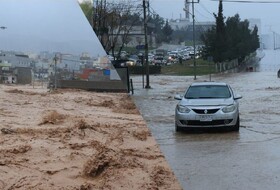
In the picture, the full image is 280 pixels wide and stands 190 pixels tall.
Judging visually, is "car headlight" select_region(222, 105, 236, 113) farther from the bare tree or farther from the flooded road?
the bare tree

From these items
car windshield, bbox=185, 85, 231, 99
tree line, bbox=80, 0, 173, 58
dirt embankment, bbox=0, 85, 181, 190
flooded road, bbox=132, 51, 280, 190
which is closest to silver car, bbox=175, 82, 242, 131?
car windshield, bbox=185, 85, 231, 99

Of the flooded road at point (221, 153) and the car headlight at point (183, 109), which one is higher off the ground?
the car headlight at point (183, 109)

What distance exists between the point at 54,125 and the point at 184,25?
42.4 inches

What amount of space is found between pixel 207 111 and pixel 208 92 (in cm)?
92

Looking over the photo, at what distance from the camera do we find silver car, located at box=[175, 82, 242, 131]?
855 centimetres

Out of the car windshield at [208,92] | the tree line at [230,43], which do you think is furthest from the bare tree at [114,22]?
the tree line at [230,43]

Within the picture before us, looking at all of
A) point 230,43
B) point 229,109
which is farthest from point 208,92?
point 230,43

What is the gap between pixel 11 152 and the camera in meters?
2.92

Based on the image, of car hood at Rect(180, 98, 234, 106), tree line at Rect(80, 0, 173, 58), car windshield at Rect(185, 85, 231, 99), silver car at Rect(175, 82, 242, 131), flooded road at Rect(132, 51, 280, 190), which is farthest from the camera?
car windshield at Rect(185, 85, 231, 99)

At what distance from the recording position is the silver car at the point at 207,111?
28.0 ft

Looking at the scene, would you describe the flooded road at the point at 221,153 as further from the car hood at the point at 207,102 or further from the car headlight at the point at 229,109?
the car hood at the point at 207,102

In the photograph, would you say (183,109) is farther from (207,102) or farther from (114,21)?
(114,21)

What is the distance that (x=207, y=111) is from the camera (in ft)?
27.9

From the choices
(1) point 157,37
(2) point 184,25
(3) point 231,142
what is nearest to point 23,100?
(1) point 157,37
